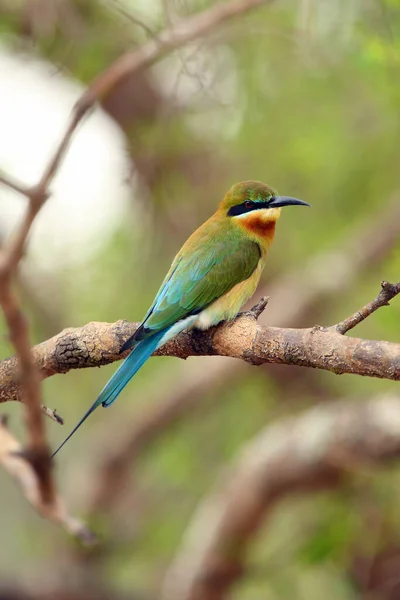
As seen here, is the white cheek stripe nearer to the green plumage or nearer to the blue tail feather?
the green plumage

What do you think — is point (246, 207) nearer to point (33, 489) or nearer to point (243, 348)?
point (243, 348)

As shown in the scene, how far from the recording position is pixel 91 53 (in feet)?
12.3

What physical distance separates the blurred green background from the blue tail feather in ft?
5.16

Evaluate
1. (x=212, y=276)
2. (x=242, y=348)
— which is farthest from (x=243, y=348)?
(x=212, y=276)

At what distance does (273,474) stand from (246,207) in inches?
51.2

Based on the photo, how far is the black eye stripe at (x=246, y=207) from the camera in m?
2.42

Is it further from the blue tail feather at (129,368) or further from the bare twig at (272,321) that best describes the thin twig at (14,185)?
the bare twig at (272,321)

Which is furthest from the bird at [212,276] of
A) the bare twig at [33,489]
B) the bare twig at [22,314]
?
the bare twig at [22,314]

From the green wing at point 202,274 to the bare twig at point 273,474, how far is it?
1005 millimetres

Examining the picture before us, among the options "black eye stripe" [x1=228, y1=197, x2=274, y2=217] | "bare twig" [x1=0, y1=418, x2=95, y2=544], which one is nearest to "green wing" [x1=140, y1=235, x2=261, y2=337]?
"black eye stripe" [x1=228, y1=197, x2=274, y2=217]

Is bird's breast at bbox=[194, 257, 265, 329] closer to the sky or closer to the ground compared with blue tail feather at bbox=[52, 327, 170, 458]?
closer to the sky

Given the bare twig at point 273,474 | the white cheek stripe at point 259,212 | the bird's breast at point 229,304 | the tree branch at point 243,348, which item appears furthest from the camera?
the bare twig at point 273,474

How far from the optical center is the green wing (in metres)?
2.04

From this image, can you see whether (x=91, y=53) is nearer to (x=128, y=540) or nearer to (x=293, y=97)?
(x=293, y=97)
